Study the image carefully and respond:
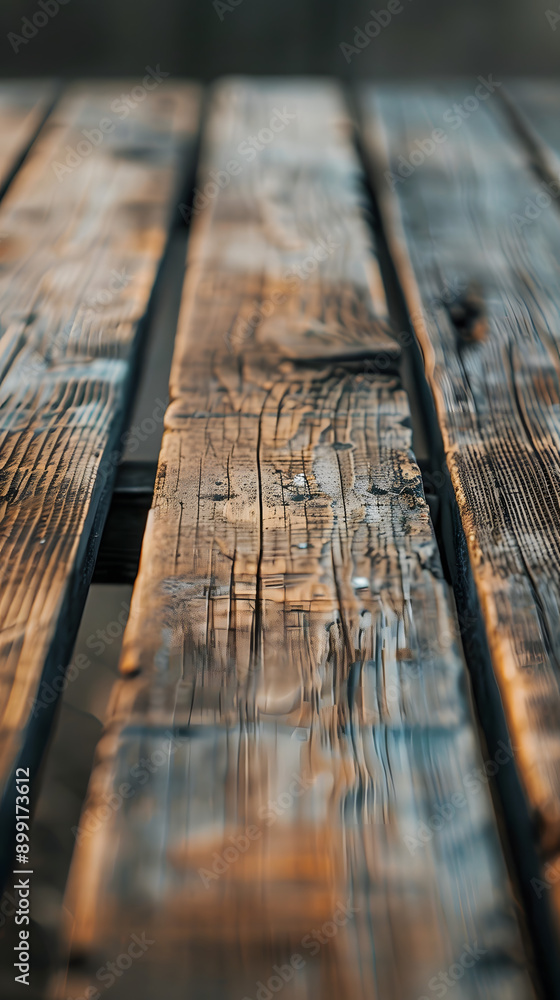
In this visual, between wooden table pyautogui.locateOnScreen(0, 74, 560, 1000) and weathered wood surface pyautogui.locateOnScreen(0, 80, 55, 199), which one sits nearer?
wooden table pyautogui.locateOnScreen(0, 74, 560, 1000)

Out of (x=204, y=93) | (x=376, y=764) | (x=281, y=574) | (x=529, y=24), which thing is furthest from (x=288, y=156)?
(x=529, y=24)

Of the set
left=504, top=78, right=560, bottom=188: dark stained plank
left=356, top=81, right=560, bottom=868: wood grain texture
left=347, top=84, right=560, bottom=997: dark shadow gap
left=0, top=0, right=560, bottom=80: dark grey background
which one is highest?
left=0, top=0, right=560, bottom=80: dark grey background

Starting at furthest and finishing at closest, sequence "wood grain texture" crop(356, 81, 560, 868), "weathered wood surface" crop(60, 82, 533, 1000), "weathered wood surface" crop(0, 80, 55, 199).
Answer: "weathered wood surface" crop(0, 80, 55, 199) → "wood grain texture" crop(356, 81, 560, 868) → "weathered wood surface" crop(60, 82, 533, 1000)

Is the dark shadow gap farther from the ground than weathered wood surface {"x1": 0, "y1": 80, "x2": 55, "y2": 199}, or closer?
closer

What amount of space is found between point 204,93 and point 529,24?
58.2 inches

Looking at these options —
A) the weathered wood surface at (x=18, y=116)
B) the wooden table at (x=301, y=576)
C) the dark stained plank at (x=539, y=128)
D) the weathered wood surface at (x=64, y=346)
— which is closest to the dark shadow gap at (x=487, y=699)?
the wooden table at (x=301, y=576)

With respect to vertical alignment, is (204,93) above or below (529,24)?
below

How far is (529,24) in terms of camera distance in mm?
2555

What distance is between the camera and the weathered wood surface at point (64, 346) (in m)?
0.61

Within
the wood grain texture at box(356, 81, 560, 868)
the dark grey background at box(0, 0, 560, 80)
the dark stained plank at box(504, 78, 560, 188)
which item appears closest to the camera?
the wood grain texture at box(356, 81, 560, 868)

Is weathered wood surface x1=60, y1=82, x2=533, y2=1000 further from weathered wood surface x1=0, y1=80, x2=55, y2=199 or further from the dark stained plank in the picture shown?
weathered wood surface x1=0, y1=80, x2=55, y2=199

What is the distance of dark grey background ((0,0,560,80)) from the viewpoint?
2.43 meters

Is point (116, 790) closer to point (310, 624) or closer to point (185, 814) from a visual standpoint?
point (185, 814)

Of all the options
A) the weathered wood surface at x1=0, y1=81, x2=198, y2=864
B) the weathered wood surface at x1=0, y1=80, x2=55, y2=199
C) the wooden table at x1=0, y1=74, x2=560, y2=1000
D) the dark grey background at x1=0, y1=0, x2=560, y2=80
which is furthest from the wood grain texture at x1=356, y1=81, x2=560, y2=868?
the dark grey background at x1=0, y1=0, x2=560, y2=80
